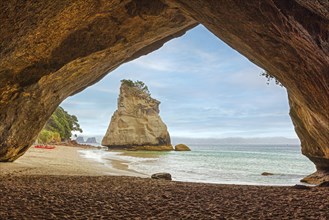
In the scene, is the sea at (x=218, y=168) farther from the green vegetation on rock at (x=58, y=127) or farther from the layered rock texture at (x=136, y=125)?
the layered rock texture at (x=136, y=125)

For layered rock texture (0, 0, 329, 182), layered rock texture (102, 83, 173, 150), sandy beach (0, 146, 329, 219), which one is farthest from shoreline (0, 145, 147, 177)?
layered rock texture (102, 83, 173, 150)

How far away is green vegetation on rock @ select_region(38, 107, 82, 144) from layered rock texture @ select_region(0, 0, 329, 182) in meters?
42.7

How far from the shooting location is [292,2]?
25.9 feet

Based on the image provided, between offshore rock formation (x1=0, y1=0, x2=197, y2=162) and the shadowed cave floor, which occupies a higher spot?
offshore rock formation (x1=0, y1=0, x2=197, y2=162)

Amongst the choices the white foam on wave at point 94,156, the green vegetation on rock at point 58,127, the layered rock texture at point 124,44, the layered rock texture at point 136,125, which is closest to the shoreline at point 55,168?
the layered rock texture at point 124,44

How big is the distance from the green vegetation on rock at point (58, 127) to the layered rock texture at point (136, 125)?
11.7 metres

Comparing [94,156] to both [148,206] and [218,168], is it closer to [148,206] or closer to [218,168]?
[218,168]

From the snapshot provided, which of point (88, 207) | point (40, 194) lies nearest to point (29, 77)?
point (40, 194)

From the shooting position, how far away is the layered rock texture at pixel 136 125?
68.6 m

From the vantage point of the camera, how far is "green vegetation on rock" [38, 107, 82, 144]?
55509 millimetres

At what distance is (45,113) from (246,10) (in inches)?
448

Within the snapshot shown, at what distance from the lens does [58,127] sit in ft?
230

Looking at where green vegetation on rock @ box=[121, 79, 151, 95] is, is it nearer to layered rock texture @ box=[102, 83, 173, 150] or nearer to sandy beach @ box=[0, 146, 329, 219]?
layered rock texture @ box=[102, 83, 173, 150]

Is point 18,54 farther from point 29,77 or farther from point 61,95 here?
point 61,95
